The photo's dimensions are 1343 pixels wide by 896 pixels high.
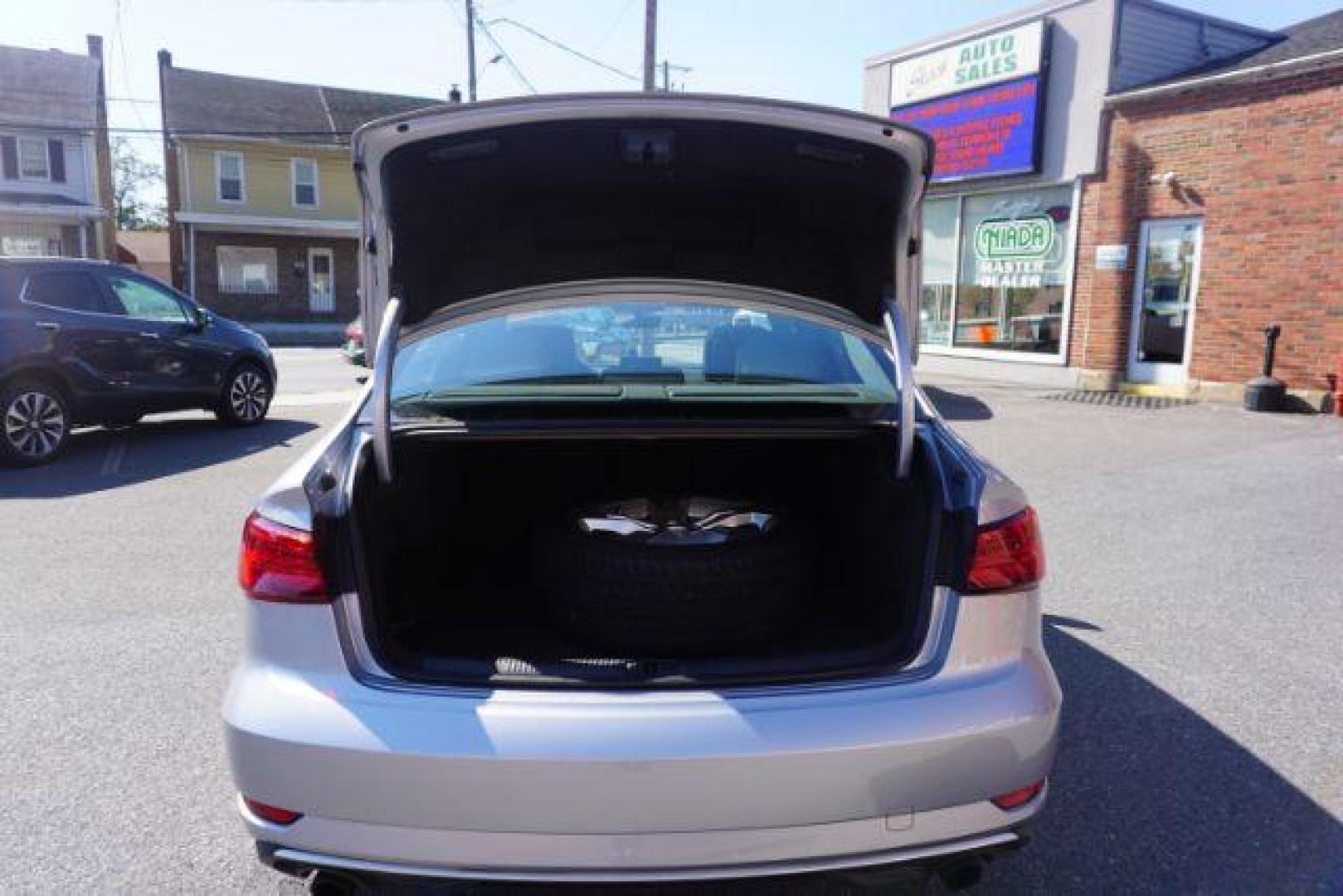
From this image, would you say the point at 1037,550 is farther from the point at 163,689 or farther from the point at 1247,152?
the point at 1247,152

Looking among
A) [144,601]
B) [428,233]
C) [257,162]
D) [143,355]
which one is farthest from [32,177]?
[428,233]

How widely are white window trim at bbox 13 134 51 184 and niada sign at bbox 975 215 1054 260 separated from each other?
2981 cm

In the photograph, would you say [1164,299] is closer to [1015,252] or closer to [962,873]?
[1015,252]

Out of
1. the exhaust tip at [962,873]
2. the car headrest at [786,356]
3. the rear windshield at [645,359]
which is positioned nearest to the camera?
the exhaust tip at [962,873]

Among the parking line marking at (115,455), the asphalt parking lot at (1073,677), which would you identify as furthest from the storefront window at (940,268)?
the parking line marking at (115,455)

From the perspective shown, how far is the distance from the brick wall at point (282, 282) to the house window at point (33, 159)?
5.28 metres

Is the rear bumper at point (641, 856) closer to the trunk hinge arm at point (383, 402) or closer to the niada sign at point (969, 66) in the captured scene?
the trunk hinge arm at point (383, 402)

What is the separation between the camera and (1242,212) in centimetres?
1212

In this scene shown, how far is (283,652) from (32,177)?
36.1 meters

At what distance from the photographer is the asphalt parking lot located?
2.67 meters

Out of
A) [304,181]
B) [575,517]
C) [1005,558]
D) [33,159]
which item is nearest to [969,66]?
[575,517]

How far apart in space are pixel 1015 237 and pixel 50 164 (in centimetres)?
3057

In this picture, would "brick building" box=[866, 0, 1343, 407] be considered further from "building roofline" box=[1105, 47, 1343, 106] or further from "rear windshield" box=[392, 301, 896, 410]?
"rear windshield" box=[392, 301, 896, 410]

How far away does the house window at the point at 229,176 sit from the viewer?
3172cm
